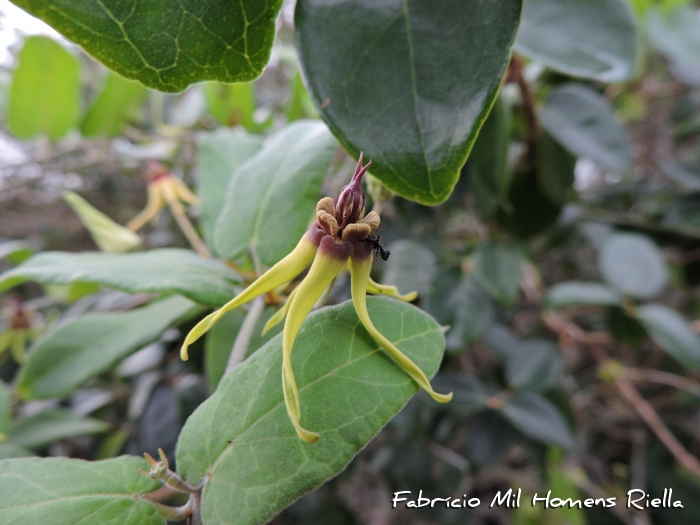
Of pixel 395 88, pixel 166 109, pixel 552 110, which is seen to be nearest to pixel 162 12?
pixel 395 88

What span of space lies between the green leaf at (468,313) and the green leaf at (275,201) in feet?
1.23

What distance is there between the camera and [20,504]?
0.23 m

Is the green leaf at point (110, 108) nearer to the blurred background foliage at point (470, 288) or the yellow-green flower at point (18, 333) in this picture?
the blurred background foliage at point (470, 288)

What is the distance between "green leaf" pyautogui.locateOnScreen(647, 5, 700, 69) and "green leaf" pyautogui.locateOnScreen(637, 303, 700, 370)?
0.53 metres

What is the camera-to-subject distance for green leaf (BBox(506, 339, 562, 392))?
0.76 m

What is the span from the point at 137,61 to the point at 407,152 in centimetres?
16

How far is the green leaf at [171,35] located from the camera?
225mm

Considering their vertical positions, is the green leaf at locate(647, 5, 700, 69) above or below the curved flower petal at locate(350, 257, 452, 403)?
below

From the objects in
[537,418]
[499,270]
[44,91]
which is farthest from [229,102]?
[537,418]

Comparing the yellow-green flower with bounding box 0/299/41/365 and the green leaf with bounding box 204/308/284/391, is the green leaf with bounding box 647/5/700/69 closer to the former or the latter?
the green leaf with bounding box 204/308/284/391

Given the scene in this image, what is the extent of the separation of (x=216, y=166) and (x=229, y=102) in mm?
400

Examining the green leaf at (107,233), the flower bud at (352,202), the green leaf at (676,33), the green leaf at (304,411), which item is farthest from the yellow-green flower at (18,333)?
the green leaf at (676,33)

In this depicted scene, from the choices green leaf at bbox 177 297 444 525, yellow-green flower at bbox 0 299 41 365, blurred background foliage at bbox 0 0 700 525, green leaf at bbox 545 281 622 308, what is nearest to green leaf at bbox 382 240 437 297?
A: blurred background foliage at bbox 0 0 700 525

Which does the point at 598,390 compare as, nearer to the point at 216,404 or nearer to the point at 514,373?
the point at 514,373
